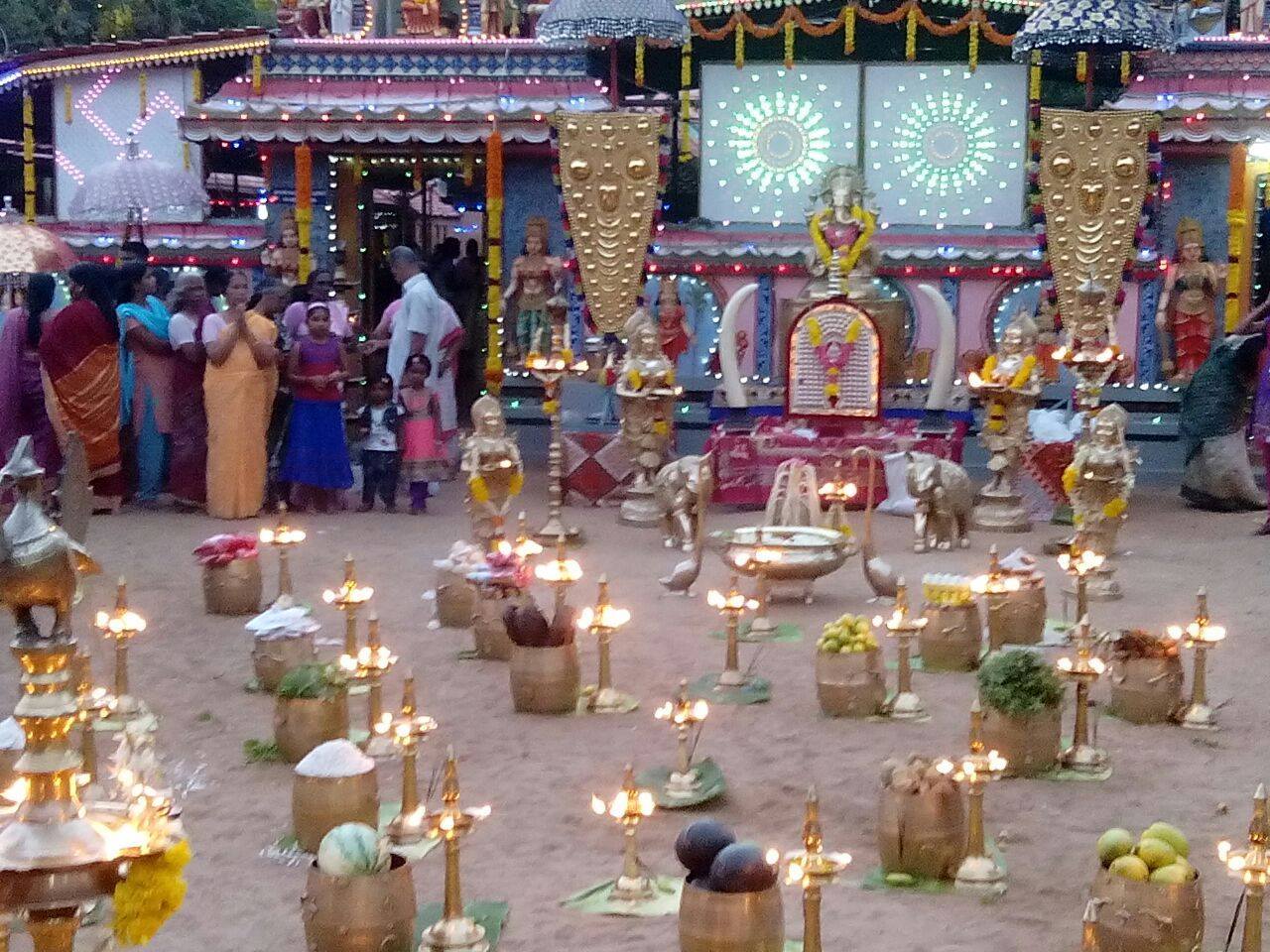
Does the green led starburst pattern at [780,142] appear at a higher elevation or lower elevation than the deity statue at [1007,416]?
higher

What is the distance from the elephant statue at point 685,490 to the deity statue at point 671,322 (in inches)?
147

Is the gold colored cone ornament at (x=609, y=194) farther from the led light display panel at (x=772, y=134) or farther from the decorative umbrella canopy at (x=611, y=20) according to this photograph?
the led light display panel at (x=772, y=134)

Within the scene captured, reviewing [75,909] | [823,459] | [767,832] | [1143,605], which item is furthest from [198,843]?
[823,459]

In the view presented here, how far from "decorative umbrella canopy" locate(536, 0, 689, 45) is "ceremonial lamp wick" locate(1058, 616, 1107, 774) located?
8.49 metres

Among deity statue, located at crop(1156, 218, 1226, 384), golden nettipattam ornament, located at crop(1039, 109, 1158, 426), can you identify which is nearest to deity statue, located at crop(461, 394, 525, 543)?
golden nettipattam ornament, located at crop(1039, 109, 1158, 426)

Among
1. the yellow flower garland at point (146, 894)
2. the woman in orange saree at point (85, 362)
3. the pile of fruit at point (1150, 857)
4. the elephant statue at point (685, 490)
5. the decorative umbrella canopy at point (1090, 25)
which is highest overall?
the decorative umbrella canopy at point (1090, 25)

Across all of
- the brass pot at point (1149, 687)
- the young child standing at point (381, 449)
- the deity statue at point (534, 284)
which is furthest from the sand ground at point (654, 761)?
the deity statue at point (534, 284)

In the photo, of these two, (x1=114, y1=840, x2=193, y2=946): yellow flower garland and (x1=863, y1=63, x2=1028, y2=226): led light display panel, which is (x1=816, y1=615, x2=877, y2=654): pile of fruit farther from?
(x1=863, y1=63, x2=1028, y2=226): led light display panel

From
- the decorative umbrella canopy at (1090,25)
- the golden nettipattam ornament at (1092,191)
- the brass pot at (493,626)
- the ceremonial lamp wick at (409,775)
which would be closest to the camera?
the ceremonial lamp wick at (409,775)

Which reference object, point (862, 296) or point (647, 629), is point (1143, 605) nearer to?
point (647, 629)

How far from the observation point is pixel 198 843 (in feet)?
18.5

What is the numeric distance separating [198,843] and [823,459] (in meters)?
7.33

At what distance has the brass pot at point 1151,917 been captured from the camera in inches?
179

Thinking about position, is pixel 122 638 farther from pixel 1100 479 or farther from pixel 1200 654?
pixel 1100 479
